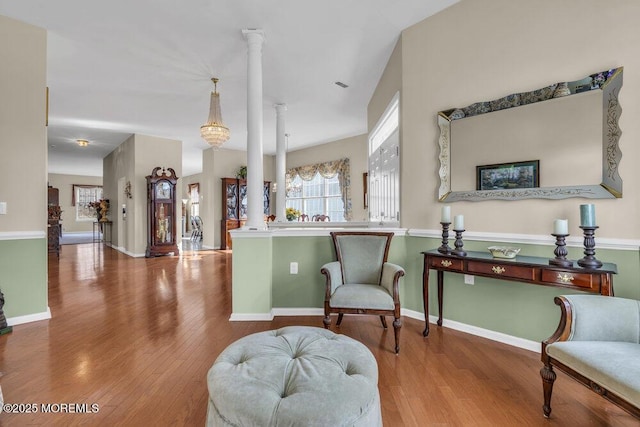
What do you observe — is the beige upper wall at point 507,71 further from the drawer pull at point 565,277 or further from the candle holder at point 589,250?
the drawer pull at point 565,277

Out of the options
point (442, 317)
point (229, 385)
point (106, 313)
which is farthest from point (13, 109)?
point (442, 317)

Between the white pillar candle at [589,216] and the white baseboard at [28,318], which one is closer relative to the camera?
the white pillar candle at [589,216]

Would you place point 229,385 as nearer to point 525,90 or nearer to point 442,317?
point 442,317

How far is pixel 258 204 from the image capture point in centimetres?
328

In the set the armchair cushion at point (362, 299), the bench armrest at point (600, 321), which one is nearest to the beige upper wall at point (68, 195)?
the armchair cushion at point (362, 299)

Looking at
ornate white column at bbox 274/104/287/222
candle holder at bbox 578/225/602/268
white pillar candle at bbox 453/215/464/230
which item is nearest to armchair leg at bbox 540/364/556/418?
candle holder at bbox 578/225/602/268

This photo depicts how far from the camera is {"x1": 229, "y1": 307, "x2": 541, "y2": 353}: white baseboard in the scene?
8.17 feet

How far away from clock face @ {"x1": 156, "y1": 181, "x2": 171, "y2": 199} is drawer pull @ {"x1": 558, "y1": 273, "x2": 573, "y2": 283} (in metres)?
7.54

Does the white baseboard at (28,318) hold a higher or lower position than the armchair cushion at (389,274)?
lower

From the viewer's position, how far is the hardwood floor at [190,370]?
167cm

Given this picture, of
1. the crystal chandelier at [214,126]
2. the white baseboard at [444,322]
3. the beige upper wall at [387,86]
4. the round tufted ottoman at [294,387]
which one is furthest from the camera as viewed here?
the crystal chandelier at [214,126]

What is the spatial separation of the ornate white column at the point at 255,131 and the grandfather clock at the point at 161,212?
491cm

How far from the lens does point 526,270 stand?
2.16 metres

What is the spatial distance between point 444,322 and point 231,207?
7.02 metres
